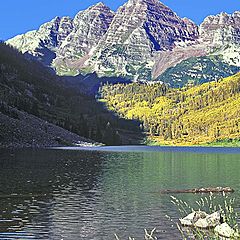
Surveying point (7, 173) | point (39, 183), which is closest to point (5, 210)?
point (39, 183)

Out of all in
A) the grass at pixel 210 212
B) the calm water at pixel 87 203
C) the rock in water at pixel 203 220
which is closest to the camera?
the grass at pixel 210 212

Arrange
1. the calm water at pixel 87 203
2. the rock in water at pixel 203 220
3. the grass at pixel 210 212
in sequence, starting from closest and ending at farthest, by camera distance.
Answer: the grass at pixel 210 212 < the rock in water at pixel 203 220 < the calm water at pixel 87 203

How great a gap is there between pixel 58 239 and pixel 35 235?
101 inches

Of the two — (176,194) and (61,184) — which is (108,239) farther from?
(61,184)

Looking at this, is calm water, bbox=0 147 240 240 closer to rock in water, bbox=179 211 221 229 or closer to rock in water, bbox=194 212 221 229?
rock in water, bbox=179 211 221 229

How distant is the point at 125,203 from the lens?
55.4 metres

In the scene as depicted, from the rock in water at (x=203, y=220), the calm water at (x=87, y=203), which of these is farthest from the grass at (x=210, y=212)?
the calm water at (x=87, y=203)

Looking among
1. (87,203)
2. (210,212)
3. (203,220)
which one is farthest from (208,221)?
(87,203)

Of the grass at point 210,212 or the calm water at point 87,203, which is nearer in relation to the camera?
the grass at point 210,212

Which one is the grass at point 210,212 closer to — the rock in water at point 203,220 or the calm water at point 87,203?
the rock in water at point 203,220

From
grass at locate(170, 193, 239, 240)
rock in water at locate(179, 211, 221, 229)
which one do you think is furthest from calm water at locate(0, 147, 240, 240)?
A: rock in water at locate(179, 211, 221, 229)

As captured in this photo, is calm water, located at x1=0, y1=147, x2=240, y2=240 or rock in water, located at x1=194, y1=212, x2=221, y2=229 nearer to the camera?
rock in water, located at x1=194, y1=212, x2=221, y2=229

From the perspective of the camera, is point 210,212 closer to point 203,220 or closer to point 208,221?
point 208,221

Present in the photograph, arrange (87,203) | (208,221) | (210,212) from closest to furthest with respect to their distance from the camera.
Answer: (210,212)
(208,221)
(87,203)
